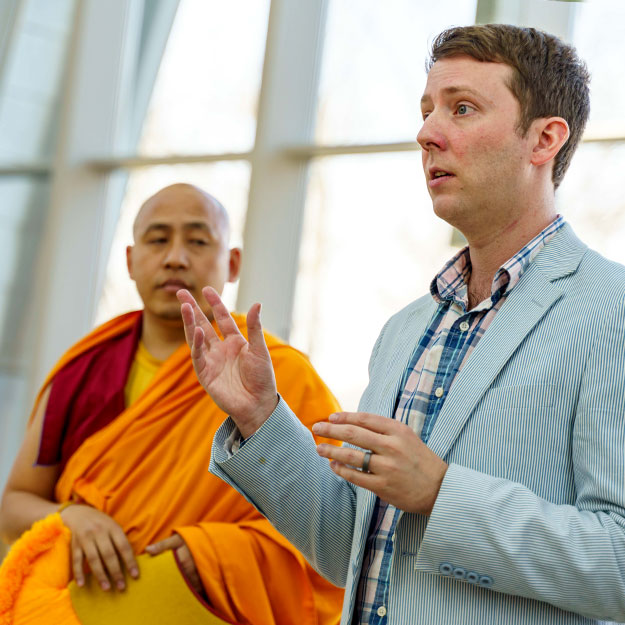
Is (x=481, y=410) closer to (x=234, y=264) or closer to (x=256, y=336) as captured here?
(x=256, y=336)

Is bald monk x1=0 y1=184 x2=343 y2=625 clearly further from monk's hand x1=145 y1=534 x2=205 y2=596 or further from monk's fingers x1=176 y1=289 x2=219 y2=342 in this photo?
monk's fingers x1=176 y1=289 x2=219 y2=342

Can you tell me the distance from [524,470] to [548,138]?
67cm

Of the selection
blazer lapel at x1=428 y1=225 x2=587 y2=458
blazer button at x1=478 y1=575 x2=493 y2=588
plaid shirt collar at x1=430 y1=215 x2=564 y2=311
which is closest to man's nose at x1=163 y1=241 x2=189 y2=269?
plaid shirt collar at x1=430 y1=215 x2=564 y2=311

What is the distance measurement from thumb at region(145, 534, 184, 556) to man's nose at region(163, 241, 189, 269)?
34.9 inches

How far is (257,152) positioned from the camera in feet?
14.3

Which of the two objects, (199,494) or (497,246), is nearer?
(497,246)

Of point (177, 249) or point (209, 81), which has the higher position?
point (209, 81)

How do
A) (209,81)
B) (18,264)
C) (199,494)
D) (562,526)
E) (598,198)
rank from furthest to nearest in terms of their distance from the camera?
1. (18,264)
2. (209,81)
3. (598,198)
4. (199,494)
5. (562,526)

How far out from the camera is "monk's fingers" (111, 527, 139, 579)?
7.93 feet

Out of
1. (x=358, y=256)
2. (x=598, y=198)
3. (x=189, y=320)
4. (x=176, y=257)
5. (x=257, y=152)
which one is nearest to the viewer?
(x=189, y=320)

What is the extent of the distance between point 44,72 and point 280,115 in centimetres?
198

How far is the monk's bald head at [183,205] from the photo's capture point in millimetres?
2939

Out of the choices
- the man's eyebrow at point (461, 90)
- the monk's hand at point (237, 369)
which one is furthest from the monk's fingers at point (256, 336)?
the man's eyebrow at point (461, 90)

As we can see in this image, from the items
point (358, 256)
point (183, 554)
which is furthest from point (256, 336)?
point (358, 256)
